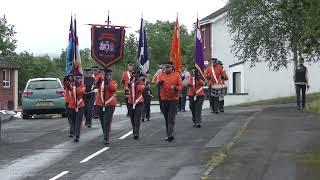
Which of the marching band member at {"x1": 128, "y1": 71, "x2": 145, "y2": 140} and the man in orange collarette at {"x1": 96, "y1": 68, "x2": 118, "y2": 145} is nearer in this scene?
the man in orange collarette at {"x1": 96, "y1": 68, "x2": 118, "y2": 145}

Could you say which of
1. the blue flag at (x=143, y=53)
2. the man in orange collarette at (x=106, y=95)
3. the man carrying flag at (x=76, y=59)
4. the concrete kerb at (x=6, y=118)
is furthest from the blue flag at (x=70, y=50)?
the concrete kerb at (x=6, y=118)

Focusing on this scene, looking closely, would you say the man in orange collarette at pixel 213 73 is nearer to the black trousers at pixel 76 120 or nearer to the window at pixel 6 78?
the black trousers at pixel 76 120

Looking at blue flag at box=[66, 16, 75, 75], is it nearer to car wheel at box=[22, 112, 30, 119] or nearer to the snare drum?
the snare drum

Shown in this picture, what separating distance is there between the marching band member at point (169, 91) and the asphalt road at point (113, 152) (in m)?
0.61

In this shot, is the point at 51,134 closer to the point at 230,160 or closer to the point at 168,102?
the point at 168,102

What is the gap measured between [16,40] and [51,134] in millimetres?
76493

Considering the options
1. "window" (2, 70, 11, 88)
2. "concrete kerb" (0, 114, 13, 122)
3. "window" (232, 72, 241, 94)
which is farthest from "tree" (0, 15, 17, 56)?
"concrete kerb" (0, 114, 13, 122)

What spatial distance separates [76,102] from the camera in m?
16.0

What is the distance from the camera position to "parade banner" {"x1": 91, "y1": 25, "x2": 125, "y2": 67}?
52.5 feet

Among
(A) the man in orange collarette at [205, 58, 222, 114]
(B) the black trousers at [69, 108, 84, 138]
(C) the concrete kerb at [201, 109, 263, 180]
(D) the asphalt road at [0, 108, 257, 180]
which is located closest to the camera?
(C) the concrete kerb at [201, 109, 263, 180]

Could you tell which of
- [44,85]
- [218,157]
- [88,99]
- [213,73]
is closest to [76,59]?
[88,99]

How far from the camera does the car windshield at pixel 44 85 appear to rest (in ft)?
78.9

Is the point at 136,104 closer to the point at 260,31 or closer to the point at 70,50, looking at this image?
the point at 70,50

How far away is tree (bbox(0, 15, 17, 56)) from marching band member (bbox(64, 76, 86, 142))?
75.5 meters
